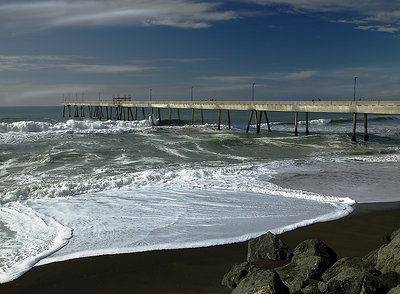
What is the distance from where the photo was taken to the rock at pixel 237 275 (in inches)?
217

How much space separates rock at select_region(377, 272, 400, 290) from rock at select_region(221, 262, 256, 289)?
60.5 inches

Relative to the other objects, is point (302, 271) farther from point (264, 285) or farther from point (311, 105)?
point (311, 105)

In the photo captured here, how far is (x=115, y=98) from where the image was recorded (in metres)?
72.1

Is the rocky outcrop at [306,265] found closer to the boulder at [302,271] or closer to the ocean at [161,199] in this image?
the boulder at [302,271]

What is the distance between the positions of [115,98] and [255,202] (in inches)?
2524

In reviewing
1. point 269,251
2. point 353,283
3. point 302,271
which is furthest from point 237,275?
point 353,283

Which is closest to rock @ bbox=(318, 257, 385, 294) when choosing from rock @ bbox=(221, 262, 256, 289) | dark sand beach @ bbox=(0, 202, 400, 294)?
rock @ bbox=(221, 262, 256, 289)

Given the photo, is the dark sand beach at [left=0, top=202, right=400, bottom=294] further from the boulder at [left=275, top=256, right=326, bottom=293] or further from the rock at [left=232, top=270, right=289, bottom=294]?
the rock at [left=232, top=270, right=289, bottom=294]

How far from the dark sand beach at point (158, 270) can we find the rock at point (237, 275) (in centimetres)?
9

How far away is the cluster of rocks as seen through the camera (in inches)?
178

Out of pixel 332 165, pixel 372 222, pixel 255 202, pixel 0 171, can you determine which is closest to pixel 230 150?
pixel 332 165

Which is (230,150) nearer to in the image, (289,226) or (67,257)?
(289,226)

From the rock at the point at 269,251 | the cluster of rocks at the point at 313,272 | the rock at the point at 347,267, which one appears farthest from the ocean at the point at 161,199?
the rock at the point at 347,267

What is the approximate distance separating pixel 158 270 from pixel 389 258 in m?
3.19
